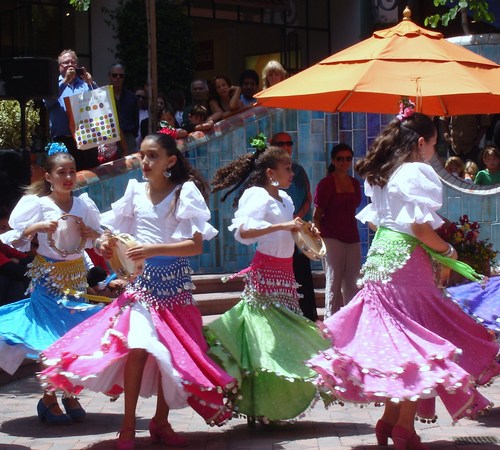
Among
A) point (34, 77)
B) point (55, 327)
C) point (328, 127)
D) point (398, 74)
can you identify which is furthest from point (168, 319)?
point (328, 127)

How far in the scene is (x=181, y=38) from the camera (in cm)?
1675

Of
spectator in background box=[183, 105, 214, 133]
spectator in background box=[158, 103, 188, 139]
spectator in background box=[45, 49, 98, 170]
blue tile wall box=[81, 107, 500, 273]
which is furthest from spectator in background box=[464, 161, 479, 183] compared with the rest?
spectator in background box=[45, 49, 98, 170]

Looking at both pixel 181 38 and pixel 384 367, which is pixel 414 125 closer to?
pixel 384 367

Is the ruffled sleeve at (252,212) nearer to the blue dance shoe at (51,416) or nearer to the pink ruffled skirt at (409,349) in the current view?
the pink ruffled skirt at (409,349)

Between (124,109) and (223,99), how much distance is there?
1.19m

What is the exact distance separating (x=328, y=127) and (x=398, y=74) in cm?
464

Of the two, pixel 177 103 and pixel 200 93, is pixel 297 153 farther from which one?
pixel 177 103

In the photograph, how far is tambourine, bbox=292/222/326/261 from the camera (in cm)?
685

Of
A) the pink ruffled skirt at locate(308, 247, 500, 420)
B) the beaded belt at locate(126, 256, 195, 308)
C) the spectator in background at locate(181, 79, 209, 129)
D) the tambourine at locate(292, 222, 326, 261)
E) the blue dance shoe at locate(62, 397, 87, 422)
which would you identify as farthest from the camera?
the spectator in background at locate(181, 79, 209, 129)

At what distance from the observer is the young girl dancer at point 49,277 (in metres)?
7.21

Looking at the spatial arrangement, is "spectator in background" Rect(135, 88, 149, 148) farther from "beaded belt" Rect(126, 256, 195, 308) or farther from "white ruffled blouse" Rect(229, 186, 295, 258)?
"beaded belt" Rect(126, 256, 195, 308)

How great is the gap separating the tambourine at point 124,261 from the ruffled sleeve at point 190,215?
288mm

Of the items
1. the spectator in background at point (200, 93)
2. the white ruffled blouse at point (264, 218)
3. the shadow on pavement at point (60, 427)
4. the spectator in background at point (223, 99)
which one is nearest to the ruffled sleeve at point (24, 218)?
the shadow on pavement at point (60, 427)

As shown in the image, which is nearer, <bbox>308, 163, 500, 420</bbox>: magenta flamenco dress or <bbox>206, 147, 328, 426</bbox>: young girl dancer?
<bbox>308, 163, 500, 420</bbox>: magenta flamenco dress
